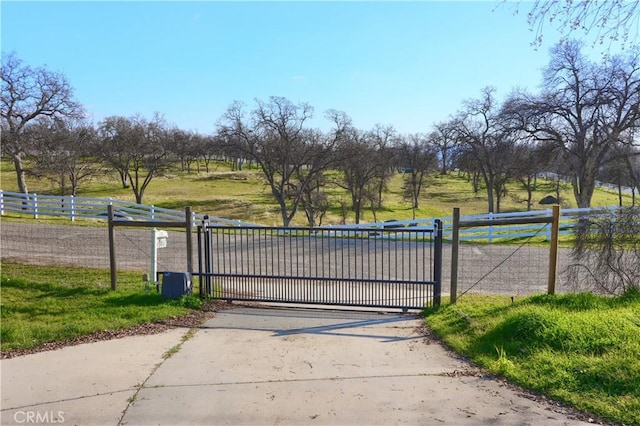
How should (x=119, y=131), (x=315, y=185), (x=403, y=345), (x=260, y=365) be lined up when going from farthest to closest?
(x=119, y=131) → (x=315, y=185) → (x=403, y=345) → (x=260, y=365)

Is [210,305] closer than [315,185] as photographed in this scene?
Yes

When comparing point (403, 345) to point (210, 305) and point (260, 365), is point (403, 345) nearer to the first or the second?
point (260, 365)

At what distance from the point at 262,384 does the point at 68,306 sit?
426 cm

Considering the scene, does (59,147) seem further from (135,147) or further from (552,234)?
(552,234)

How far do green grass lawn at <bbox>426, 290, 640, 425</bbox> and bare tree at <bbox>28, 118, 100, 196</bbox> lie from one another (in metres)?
33.4

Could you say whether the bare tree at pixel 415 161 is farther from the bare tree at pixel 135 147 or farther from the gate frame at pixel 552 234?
the gate frame at pixel 552 234

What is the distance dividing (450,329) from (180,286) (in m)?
4.31

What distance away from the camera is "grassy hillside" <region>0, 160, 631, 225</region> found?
44094mm

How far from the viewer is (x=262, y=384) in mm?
4410

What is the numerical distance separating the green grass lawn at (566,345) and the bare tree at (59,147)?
33.4 m

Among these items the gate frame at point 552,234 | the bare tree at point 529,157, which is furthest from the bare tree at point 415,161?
the gate frame at point 552,234

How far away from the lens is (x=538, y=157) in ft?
95.1

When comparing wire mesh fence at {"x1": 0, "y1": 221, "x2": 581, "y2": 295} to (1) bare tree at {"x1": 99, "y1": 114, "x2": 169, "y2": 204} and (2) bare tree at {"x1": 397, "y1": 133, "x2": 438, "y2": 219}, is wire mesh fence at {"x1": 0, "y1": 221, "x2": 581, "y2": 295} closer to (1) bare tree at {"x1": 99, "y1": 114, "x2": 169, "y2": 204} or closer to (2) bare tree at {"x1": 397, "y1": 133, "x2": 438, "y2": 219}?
(1) bare tree at {"x1": 99, "y1": 114, "x2": 169, "y2": 204}

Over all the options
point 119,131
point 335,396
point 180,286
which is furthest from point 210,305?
point 119,131
